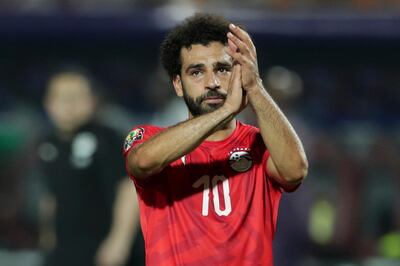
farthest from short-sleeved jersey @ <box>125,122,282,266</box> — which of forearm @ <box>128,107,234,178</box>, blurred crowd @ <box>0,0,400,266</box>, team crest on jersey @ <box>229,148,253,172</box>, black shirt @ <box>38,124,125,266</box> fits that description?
blurred crowd @ <box>0,0,400,266</box>

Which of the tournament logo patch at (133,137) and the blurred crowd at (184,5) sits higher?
the blurred crowd at (184,5)

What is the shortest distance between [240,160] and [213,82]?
39cm

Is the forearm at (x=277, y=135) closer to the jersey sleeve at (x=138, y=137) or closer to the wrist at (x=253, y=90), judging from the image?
the wrist at (x=253, y=90)

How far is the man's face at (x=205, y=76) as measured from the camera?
457 cm

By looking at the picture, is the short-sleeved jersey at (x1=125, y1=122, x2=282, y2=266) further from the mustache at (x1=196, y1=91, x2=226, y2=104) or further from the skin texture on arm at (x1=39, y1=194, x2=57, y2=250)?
the skin texture on arm at (x1=39, y1=194, x2=57, y2=250)

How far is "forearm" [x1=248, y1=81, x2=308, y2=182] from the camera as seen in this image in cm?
445

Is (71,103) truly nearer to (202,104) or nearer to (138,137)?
(138,137)

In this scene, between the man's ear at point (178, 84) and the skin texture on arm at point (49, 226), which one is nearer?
the man's ear at point (178, 84)

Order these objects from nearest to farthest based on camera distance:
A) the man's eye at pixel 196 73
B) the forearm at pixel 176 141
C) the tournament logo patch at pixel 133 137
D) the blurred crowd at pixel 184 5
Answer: the forearm at pixel 176 141, the man's eye at pixel 196 73, the tournament logo patch at pixel 133 137, the blurred crowd at pixel 184 5

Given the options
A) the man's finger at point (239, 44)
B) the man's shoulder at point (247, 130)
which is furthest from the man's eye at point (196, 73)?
the man's shoulder at point (247, 130)

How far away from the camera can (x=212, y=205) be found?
15.3ft

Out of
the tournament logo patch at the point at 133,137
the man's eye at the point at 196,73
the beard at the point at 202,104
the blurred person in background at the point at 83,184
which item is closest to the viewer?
the beard at the point at 202,104

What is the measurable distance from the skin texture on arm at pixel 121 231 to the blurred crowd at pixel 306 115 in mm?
2503

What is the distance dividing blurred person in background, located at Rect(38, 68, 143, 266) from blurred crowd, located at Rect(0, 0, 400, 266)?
207 centimetres
